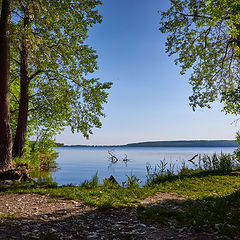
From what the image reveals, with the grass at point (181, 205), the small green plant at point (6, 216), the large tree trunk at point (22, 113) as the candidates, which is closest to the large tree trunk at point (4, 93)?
the grass at point (181, 205)

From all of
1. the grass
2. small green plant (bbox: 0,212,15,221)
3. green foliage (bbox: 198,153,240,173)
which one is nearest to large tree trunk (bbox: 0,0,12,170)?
the grass

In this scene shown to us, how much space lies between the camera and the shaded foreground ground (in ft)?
16.0

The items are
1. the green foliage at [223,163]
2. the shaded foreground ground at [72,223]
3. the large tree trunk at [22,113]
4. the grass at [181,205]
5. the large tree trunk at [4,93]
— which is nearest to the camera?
the shaded foreground ground at [72,223]

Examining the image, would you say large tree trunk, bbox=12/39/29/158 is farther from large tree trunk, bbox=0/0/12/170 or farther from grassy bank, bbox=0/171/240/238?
grassy bank, bbox=0/171/240/238

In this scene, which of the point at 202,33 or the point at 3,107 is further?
the point at 202,33

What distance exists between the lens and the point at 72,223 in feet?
18.5

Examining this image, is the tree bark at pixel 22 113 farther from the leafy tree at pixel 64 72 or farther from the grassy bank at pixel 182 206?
the grassy bank at pixel 182 206

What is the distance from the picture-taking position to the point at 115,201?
762 cm

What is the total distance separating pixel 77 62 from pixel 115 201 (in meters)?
11.8

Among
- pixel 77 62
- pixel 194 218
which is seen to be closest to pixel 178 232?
pixel 194 218

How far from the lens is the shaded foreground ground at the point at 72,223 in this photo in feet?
16.0

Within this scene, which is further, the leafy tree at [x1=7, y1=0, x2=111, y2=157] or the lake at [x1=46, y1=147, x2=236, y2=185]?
the lake at [x1=46, y1=147, x2=236, y2=185]

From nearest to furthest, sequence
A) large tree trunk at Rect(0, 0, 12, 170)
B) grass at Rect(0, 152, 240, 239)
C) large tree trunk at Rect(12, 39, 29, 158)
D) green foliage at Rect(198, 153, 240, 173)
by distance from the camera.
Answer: grass at Rect(0, 152, 240, 239)
large tree trunk at Rect(0, 0, 12, 170)
large tree trunk at Rect(12, 39, 29, 158)
green foliage at Rect(198, 153, 240, 173)

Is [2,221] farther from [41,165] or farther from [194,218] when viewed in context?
[41,165]
